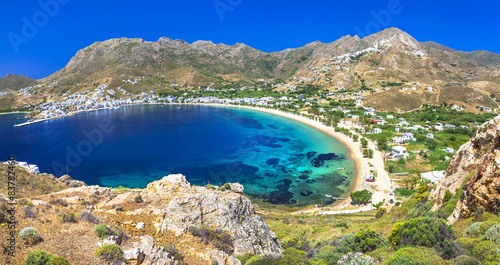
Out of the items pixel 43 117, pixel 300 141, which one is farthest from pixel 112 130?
pixel 300 141

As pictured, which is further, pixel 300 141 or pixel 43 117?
pixel 43 117

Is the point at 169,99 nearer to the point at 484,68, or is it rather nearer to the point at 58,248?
the point at 58,248

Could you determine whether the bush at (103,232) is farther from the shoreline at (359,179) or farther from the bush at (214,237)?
the shoreline at (359,179)

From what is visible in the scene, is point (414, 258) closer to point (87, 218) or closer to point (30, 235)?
point (87, 218)

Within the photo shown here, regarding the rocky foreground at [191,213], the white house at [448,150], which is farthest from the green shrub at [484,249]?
the white house at [448,150]

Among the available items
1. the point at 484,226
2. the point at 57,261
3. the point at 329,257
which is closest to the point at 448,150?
the point at 484,226

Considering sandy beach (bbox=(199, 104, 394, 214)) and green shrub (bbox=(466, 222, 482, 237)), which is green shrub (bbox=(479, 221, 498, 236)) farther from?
sandy beach (bbox=(199, 104, 394, 214))

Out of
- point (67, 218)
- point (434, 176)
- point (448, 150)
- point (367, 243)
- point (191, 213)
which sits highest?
point (67, 218)

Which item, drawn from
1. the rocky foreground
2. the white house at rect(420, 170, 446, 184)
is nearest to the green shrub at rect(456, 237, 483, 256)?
the rocky foreground
